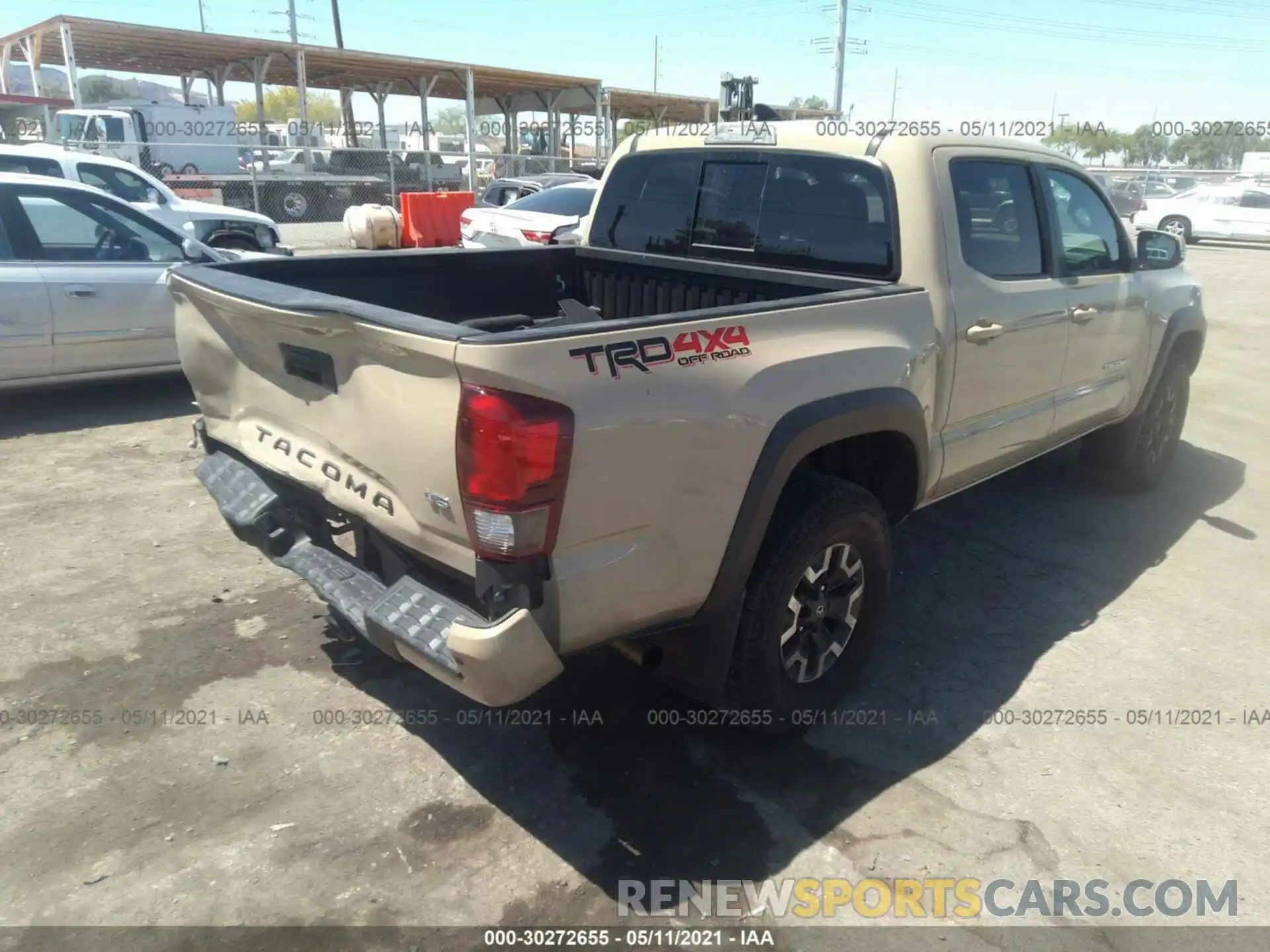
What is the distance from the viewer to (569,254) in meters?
4.59

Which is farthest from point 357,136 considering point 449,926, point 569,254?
point 449,926

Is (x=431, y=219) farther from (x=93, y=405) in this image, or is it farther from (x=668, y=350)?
(x=668, y=350)

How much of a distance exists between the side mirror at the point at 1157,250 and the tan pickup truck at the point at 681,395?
4 cm

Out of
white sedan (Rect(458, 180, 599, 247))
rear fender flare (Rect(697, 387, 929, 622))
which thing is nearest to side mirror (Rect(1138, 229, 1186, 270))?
rear fender flare (Rect(697, 387, 929, 622))

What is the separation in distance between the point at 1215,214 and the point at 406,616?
91.9ft

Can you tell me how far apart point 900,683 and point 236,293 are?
2.78m

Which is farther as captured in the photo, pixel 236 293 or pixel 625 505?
pixel 236 293

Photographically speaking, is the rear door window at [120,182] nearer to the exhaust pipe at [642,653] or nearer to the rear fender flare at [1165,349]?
the exhaust pipe at [642,653]

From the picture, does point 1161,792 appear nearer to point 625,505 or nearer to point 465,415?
point 625,505

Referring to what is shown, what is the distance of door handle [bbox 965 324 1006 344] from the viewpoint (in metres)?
3.69

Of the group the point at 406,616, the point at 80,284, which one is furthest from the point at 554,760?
the point at 80,284

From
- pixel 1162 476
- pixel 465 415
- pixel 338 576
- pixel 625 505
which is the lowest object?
pixel 1162 476

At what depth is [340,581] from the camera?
288 centimetres

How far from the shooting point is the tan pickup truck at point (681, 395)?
7.69ft
